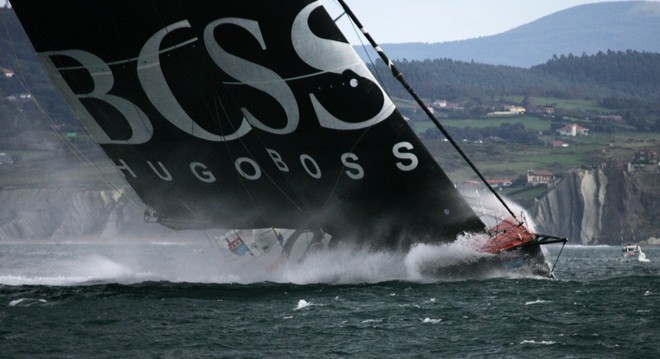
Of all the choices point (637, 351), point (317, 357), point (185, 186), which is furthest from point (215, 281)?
point (637, 351)

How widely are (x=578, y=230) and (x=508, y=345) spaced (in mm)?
129360

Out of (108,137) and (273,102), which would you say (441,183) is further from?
(108,137)

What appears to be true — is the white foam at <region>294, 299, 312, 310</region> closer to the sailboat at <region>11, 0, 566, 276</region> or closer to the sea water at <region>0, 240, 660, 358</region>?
the sea water at <region>0, 240, 660, 358</region>

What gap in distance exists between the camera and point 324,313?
32.5 meters

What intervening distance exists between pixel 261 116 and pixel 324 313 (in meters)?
8.43

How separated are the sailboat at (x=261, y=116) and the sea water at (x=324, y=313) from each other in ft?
5.22

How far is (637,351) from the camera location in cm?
2628

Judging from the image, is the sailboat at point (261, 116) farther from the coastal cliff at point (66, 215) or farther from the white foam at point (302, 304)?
the coastal cliff at point (66, 215)

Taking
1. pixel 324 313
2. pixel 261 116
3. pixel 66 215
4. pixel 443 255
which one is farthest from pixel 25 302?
pixel 66 215

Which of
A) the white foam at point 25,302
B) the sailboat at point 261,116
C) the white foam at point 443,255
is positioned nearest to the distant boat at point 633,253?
the sailboat at point 261,116

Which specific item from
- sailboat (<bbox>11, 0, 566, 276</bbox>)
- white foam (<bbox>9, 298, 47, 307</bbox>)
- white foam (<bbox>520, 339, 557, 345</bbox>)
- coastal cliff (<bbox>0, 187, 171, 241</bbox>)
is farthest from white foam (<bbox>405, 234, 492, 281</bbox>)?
coastal cliff (<bbox>0, 187, 171, 241</bbox>)

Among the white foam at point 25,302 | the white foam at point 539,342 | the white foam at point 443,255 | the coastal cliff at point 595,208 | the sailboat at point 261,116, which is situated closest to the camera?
the white foam at point 539,342

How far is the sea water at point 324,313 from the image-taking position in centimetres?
2708

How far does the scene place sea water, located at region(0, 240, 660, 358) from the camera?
2708 centimetres
